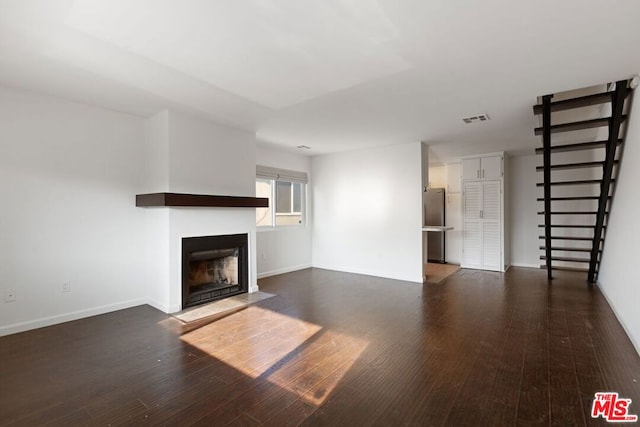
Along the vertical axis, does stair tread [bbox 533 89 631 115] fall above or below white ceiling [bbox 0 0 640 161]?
below

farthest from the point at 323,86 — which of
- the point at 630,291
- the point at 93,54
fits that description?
the point at 630,291

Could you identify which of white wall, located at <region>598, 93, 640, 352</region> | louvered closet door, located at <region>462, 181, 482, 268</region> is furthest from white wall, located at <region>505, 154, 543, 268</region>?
white wall, located at <region>598, 93, 640, 352</region>

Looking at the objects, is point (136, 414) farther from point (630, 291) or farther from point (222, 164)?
point (630, 291)

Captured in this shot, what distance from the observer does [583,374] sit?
7.23 ft

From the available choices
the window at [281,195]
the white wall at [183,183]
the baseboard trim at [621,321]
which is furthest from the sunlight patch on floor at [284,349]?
the window at [281,195]

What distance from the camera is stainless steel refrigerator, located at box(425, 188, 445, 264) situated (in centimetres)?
707

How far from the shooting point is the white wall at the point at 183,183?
3.56 meters

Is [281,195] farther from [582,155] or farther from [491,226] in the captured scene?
[582,155]

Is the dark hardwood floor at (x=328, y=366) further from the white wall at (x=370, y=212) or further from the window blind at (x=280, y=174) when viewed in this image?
the window blind at (x=280, y=174)

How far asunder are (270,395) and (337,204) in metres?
4.42

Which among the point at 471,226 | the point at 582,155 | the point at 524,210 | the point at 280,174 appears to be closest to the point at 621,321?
the point at 471,226

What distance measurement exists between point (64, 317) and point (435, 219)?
6774mm

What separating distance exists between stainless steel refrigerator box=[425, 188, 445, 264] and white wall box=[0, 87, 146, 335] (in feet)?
19.5

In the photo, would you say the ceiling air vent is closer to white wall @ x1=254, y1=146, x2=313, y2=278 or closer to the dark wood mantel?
the dark wood mantel
